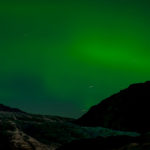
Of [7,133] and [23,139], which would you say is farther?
[7,133]

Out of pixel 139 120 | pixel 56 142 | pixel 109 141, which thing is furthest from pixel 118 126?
pixel 109 141

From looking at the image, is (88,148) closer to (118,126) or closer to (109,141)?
(109,141)

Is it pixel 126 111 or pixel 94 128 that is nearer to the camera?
pixel 94 128

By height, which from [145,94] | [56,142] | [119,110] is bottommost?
[56,142]

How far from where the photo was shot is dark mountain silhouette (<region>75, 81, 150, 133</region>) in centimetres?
6793

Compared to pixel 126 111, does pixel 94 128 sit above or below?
below

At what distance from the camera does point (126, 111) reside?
7306 cm

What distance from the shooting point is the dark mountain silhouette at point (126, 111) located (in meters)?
67.9

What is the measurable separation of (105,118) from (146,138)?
222 ft

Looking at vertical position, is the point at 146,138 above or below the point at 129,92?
below

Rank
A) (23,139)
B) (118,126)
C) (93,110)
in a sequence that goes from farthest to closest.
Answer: (93,110)
(118,126)
(23,139)

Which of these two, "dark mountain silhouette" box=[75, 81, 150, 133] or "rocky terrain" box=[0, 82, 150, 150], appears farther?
"dark mountain silhouette" box=[75, 81, 150, 133]

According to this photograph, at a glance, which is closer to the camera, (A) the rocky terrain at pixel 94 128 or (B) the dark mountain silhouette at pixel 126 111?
(A) the rocky terrain at pixel 94 128

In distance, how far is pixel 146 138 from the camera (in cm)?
1147
